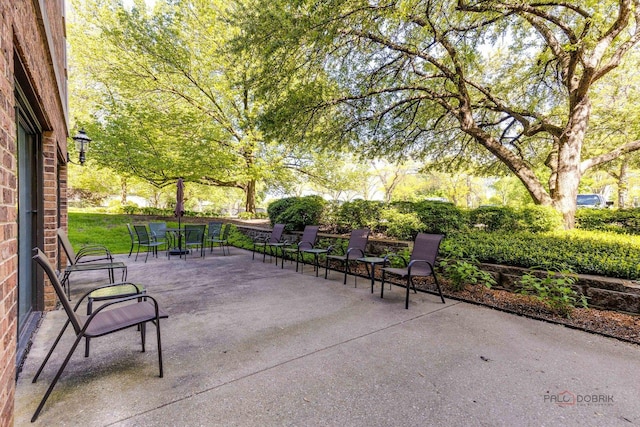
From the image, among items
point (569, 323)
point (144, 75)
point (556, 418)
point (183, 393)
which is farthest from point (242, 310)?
point (144, 75)

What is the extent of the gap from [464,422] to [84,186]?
84.4 ft

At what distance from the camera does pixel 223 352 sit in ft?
8.84

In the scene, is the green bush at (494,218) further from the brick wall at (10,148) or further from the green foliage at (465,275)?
the brick wall at (10,148)

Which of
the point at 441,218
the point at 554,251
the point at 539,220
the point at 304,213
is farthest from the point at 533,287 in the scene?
the point at 304,213

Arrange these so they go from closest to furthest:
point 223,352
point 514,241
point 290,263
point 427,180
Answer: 1. point 223,352
2. point 514,241
3. point 290,263
4. point 427,180

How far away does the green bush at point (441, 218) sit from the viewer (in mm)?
6109

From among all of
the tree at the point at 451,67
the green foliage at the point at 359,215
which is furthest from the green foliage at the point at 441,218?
the tree at the point at 451,67

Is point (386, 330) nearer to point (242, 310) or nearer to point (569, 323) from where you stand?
point (242, 310)

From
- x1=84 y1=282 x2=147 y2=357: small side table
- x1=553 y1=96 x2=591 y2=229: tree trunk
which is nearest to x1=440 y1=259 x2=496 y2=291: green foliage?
x1=553 y1=96 x2=591 y2=229: tree trunk

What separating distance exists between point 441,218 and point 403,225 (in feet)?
2.53

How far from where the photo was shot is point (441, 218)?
6.13m

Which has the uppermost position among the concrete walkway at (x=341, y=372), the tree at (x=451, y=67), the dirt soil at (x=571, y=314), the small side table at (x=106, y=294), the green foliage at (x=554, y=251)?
the tree at (x=451, y=67)

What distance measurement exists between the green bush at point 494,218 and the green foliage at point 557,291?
7.92ft

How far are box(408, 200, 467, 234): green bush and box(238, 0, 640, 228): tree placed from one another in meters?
2.09
